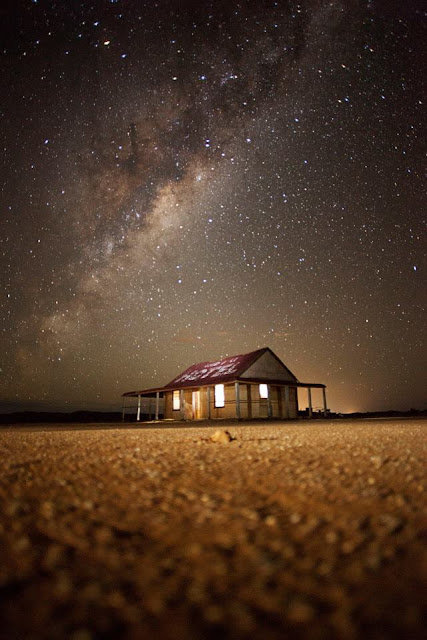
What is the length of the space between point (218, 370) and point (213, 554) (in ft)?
83.2

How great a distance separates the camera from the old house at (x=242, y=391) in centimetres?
2357

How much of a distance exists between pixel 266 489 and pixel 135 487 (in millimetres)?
1206

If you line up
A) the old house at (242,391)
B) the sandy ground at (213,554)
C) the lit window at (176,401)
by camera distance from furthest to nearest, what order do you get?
the lit window at (176,401) → the old house at (242,391) → the sandy ground at (213,554)

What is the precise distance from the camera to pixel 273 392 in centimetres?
2533

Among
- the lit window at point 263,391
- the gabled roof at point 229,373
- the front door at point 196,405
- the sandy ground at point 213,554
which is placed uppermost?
the gabled roof at point 229,373

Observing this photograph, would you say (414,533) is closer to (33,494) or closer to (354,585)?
(354,585)

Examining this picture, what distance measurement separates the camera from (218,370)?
88.9ft

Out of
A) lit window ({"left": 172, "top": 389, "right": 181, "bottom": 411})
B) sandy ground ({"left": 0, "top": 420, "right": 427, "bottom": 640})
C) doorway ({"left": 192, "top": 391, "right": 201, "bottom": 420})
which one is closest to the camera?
sandy ground ({"left": 0, "top": 420, "right": 427, "bottom": 640})

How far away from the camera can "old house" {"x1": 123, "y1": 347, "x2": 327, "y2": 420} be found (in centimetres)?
2357

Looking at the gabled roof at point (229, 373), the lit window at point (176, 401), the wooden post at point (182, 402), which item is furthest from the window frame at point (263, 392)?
the lit window at point (176, 401)

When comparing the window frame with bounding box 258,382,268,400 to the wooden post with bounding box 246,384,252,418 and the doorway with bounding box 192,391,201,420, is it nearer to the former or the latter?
the wooden post with bounding box 246,384,252,418

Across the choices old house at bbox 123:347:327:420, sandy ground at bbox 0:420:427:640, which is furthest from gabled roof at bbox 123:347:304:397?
sandy ground at bbox 0:420:427:640

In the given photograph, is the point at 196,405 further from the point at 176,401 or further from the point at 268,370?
the point at 268,370

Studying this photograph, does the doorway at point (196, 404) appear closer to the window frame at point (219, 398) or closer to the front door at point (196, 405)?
the front door at point (196, 405)
